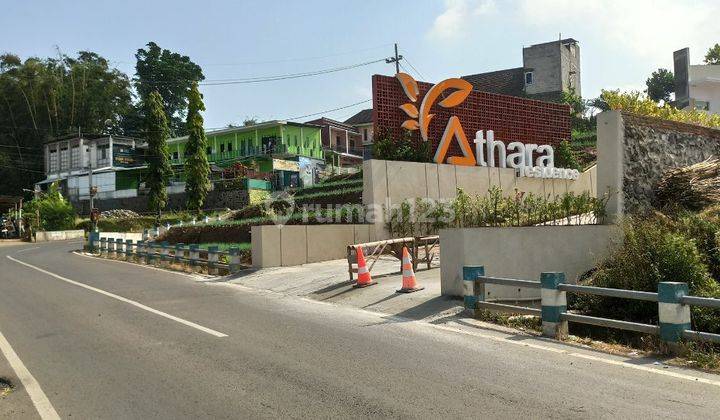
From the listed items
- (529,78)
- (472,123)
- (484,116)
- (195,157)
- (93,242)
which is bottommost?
(93,242)

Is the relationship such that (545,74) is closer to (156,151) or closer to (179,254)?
(156,151)

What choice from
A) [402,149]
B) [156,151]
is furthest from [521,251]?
[156,151]

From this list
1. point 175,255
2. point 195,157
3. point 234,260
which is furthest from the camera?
point 195,157

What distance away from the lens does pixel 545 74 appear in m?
58.7

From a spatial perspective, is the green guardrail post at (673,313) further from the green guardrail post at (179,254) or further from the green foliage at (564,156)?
the green foliage at (564,156)

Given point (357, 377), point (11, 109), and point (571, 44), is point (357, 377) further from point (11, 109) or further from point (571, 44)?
point (11, 109)

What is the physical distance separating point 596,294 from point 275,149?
51937 millimetres

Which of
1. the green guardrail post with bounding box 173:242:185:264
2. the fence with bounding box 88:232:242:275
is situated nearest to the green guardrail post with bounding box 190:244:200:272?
the fence with bounding box 88:232:242:275

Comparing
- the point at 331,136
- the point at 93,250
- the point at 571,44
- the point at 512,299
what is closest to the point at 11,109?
the point at 331,136

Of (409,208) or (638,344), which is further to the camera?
(409,208)

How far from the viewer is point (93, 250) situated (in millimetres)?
33000

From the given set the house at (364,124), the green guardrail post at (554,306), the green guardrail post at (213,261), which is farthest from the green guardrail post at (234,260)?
the house at (364,124)

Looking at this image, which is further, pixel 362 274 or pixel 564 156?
pixel 564 156

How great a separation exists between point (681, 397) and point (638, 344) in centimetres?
382
